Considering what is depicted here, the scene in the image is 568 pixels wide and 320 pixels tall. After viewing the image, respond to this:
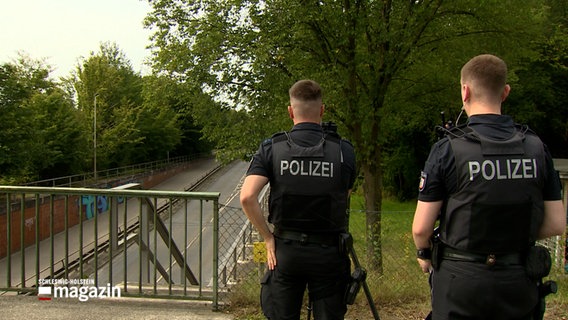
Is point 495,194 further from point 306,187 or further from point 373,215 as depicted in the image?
point 373,215

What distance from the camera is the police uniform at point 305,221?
9.32 feet

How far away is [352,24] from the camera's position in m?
11.6

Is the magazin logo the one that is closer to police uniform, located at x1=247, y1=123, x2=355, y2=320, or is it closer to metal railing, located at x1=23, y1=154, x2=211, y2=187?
police uniform, located at x1=247, y1=123, x2=355, y2=320

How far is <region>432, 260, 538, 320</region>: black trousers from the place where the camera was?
7.29ft

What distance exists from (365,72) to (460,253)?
1056 cm

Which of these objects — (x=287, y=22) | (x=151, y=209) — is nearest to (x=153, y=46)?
(x=287, y=22)

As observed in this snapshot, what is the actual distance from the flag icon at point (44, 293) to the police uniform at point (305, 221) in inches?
104

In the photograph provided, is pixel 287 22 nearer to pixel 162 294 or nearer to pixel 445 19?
pixel 445 19

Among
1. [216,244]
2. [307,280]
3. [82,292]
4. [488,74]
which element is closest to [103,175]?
[82,292]

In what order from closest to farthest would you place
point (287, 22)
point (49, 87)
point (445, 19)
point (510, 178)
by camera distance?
point (510, 178) < point (287, 22) < point (445, 19) < point (49, 87)

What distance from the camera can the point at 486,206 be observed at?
2209mm

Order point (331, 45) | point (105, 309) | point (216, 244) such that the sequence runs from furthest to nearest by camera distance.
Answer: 1. point (331, 45)
2. point (216, 244)
3. point (105, 309)

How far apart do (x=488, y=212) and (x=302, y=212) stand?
3.56ft

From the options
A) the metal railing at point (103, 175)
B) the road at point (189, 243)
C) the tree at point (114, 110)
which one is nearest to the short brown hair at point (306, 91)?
the road at point (189, 243)
